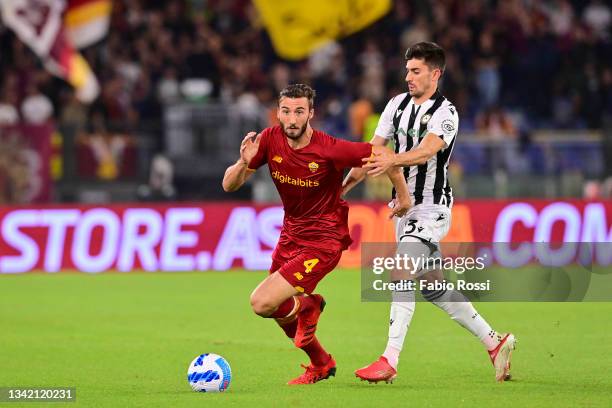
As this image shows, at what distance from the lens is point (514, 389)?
8633 mm

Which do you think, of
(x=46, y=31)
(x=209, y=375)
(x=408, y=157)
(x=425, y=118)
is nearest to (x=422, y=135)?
(x=425, y=118)

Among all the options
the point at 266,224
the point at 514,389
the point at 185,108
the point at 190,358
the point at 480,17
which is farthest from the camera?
the point at 480,17

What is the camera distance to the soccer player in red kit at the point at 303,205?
8789mm

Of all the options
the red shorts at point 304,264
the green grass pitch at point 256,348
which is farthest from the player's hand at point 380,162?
the green grass pitch at point 256,348

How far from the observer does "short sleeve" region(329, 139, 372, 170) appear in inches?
348

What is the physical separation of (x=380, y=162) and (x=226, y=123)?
13.0m

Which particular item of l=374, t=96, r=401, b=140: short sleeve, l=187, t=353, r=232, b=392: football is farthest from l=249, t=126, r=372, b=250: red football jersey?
l=187, t=353, r=232, b=392: football

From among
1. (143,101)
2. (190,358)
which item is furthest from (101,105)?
(190,358)

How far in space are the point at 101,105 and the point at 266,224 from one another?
5.05 m

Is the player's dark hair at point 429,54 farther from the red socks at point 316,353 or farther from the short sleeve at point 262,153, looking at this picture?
the red socks at point 316,353

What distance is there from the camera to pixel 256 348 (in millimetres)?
11367

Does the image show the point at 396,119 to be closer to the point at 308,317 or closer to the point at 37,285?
the point at 308,317

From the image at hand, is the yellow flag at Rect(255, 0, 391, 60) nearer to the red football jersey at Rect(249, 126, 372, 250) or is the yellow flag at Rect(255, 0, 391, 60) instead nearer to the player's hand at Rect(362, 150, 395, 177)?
the red football jersey at Rect(249, 126, 372, 250)

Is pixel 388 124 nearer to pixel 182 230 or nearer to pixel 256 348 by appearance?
pixel 256 348
